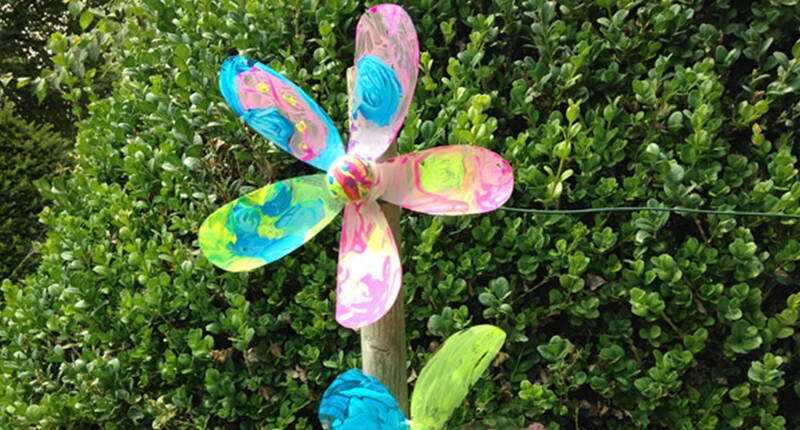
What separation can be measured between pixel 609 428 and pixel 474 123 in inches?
27.7

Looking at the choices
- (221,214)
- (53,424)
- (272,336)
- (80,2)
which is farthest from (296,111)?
(80,2)

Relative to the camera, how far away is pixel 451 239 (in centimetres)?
138

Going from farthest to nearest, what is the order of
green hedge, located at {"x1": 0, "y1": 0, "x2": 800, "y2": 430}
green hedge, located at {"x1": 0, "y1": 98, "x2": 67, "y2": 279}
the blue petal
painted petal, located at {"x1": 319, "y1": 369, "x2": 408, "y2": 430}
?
green hedge, located at {"x1": 0, "y1": 98, "x2": 67, "y2": 279} → green hedge, located at {"x1": 0, "y1": 0, "x2": 800, "y2": 430} → the blue petal → painted petal, located at {"x1": 319, "y1": 369, "x2": 408, "y2": 430}

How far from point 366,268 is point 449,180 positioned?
0.16 metres

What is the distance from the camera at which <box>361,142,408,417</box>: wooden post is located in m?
0.89

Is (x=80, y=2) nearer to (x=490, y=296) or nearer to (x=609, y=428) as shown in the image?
(x=490, y=296)

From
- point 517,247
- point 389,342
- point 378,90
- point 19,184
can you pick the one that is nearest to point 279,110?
point 378,90

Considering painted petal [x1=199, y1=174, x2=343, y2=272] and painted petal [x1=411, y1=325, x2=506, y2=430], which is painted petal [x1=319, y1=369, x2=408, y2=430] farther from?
painted petal [x1=199, y1=174, x2=343, y2=272]

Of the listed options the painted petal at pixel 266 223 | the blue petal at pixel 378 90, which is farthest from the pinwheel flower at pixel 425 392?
the blue petal at pixel 378 90

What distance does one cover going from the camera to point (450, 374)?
79cm

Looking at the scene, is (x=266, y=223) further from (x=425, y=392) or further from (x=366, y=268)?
(x=425, y=392)

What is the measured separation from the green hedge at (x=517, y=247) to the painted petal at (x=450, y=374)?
18.3 inches

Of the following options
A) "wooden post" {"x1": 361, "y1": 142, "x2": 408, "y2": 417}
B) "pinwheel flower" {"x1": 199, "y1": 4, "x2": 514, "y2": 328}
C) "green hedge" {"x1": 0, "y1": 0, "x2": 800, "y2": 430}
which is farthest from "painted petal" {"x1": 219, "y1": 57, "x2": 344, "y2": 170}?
"green hedge" {"x1": 0, "y1": 0, "x2": 800, "y2": 430}

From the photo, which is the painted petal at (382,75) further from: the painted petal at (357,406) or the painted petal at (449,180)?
the painted petal at (357,406)
